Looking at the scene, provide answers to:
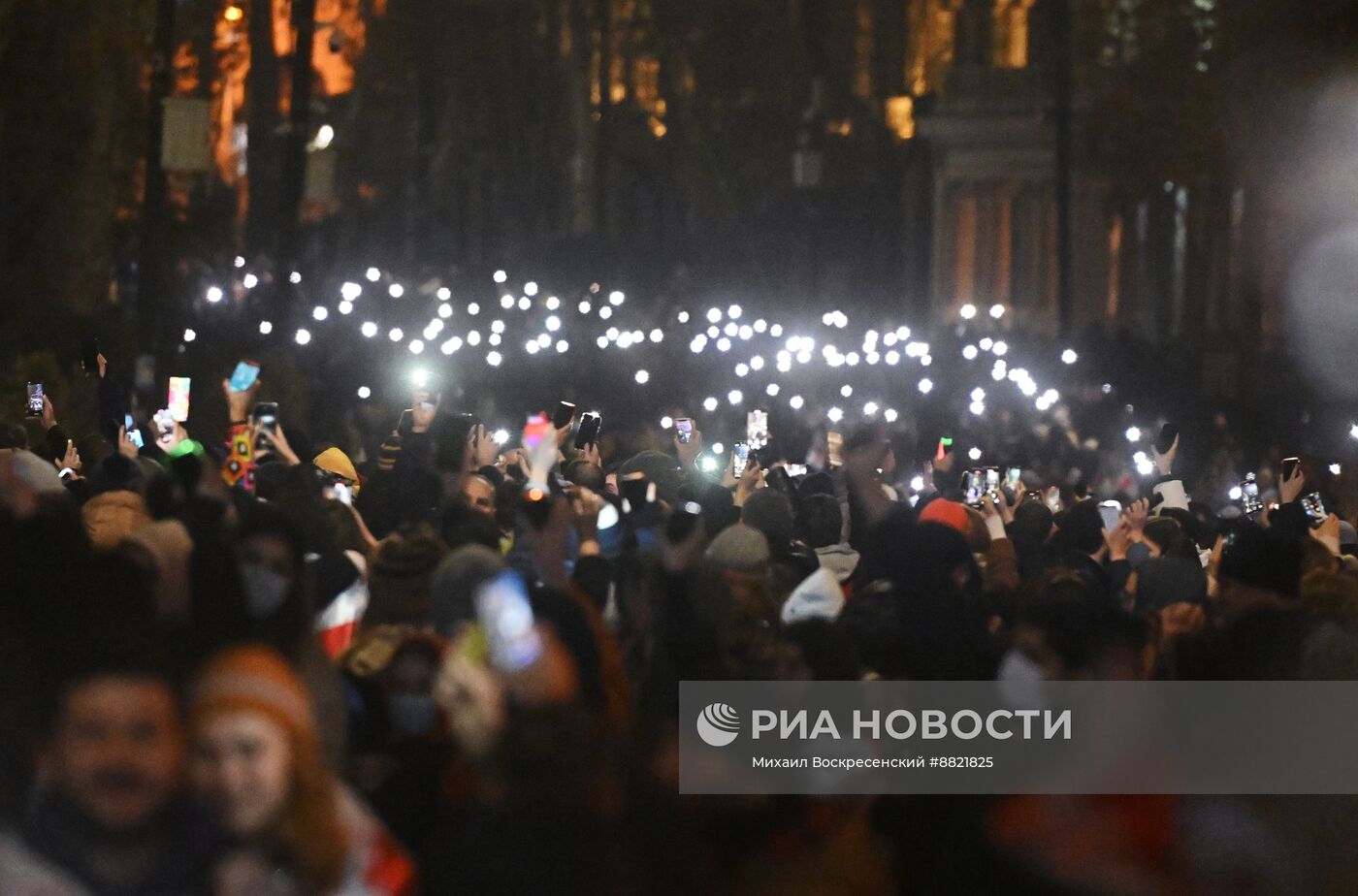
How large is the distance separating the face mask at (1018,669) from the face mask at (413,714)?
1717mm

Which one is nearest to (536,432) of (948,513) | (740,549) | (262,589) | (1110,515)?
(948,513)

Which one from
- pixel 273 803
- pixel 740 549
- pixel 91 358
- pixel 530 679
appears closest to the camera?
pixel 273 803

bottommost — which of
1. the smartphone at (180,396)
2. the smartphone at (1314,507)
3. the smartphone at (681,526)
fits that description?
the smartphone at (1314,507)

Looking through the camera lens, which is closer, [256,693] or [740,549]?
[256,693]

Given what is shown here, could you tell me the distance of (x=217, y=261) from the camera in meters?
29.7

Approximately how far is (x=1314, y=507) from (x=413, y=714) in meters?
7.61

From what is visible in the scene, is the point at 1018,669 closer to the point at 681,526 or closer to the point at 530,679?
the point at 681,526

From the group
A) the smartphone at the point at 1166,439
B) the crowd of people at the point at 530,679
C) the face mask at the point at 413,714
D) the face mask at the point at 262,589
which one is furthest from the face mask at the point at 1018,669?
the smartphone at the point at 1166,439

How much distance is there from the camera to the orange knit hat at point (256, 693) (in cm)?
502

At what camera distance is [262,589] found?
6473mm

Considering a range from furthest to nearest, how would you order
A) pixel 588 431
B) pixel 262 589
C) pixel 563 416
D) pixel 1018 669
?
pixel 588 431, pixel 563 416, pixel 1018 669, pixel 262 589

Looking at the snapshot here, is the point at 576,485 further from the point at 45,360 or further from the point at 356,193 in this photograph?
the point at 356,193

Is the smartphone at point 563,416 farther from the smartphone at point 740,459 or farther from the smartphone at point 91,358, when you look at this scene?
the smartphone at point 91,358

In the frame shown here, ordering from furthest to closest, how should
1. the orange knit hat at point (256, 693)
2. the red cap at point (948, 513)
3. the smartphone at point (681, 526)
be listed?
the red cap at point (948, 513) → the smartphone at point (681, 526) → the orange knit hat at point (256, 693)
